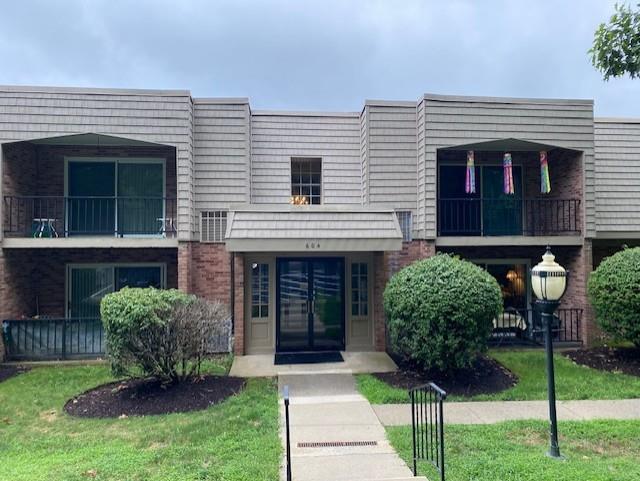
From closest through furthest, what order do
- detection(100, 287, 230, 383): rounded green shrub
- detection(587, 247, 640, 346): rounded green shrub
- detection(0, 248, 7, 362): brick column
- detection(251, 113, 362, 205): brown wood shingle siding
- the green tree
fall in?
the green tree < detection(100, 287, 230, 383): rounded green shrub < detection(587, 247, 640, 346): rounded green shrub < detection(0, 248, 7, 362): brick column < detection(251, 113, 362, 205): brown wood shingle siding

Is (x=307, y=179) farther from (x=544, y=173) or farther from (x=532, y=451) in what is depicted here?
(x=532, y=451)

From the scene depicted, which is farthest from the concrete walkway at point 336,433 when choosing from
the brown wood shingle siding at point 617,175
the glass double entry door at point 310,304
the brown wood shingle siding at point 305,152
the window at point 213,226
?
the brown wood shingle siding at point 617,175

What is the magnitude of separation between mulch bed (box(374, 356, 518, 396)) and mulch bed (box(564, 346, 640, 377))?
2151 mm

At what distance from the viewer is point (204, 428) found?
18.6ft

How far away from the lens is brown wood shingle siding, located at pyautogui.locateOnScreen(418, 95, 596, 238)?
10016 millimetres

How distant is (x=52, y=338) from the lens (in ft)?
30.8

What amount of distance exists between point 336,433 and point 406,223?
610 cm

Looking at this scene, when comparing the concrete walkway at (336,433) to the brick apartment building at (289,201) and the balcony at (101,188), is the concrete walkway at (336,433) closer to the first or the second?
the brick apartment building at (289,201)

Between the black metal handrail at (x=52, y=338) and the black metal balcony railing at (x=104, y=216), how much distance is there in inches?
93.1

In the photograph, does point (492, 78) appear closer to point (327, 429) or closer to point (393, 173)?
point (393, 173)

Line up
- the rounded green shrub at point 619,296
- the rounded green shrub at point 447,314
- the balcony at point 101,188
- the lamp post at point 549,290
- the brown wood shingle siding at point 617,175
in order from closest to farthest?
the lamp post at point 549,290 → the rounded green shrub at point 447,314 → the rounded green shrub at point 619,296 → the balcony at point 101,188 → the brown wood shingle siding at point 617,175

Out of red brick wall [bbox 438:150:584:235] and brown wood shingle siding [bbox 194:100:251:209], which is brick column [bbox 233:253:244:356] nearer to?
brown wood shingle siding [bbox 194:100:251:209]

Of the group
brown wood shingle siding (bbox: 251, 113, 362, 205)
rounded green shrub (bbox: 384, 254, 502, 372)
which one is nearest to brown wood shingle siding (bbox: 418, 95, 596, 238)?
brown wood shingle siding (bbox: 251, 113, 362, 205)

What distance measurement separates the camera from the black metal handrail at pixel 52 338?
9.24m
